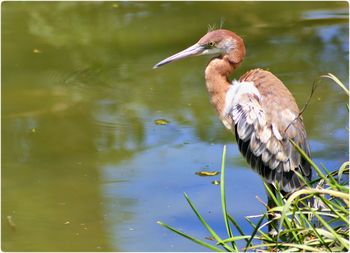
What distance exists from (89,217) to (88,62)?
3.21 meters

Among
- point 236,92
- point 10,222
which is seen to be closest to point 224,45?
point 236,92

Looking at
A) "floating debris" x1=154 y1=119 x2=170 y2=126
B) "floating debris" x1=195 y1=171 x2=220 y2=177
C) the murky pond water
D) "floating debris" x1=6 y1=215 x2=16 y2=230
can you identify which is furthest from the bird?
"floating debris" x1=6 y1=215 x2=16 y2=230

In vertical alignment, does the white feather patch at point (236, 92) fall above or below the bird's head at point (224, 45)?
below

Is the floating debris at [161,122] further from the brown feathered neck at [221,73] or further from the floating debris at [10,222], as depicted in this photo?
the floating debris at [10,222]

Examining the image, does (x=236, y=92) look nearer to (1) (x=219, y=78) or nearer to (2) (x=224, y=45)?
(1) (x=219, y=78)

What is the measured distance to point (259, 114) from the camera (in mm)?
4801

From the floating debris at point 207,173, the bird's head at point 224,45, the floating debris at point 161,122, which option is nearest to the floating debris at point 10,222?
the floating debris at point 207,173

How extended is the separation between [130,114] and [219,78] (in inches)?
68.1

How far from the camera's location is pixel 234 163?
5762mm

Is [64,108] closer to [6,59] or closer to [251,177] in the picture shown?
[6,59]

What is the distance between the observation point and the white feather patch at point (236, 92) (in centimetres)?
490

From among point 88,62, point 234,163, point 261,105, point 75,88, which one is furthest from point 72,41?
point 261,105

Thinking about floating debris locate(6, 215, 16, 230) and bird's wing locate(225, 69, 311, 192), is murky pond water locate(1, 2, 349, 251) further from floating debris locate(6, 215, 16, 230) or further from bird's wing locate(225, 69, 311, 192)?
bird's wing locate(225, 69, 311, 192)

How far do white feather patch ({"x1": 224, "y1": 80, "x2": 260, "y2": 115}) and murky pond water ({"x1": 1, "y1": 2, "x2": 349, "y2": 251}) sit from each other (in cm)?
61
